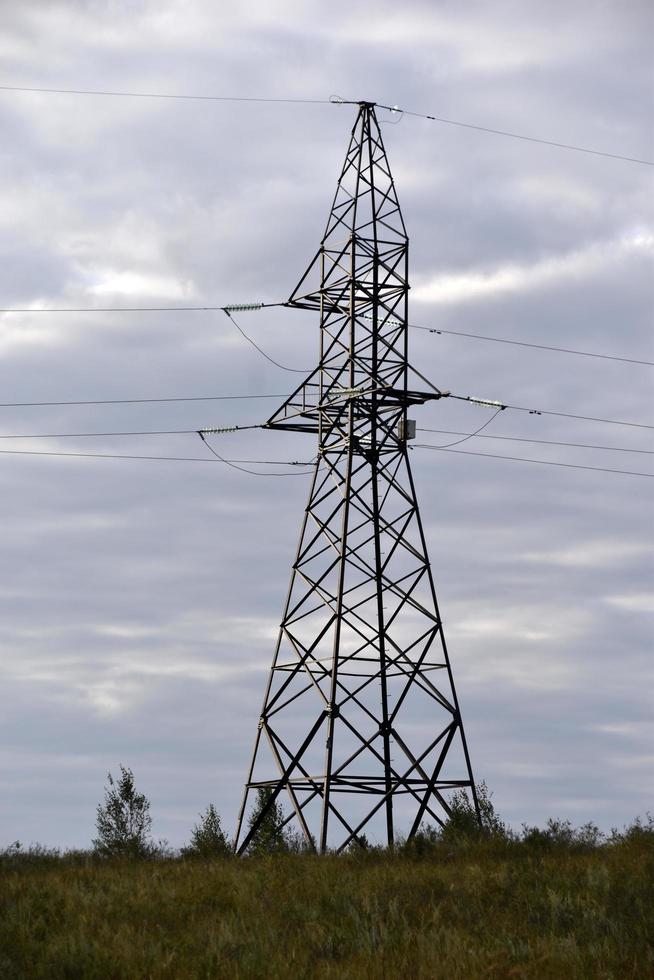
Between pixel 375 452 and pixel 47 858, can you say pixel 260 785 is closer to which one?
pixel 47 858

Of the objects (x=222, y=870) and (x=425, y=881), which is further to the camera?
(x=222, y=870)

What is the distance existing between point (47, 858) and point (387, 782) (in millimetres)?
8035

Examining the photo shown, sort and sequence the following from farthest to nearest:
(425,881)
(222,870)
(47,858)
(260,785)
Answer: (260,785) → (47,858) → (222,870) → (425,881)

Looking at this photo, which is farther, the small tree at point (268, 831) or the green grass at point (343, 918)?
the small tree at point (268, 831)

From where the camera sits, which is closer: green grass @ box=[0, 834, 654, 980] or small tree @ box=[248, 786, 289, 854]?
green grass @ box=[0, 834, 654, 980]

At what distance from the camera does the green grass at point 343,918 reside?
17.8 metres

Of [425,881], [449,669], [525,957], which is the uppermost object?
[449,669]

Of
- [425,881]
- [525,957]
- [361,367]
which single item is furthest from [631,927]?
[361,367]

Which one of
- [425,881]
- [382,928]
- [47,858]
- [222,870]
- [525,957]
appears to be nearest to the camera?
[525,957]

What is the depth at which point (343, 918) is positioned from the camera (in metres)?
21.2

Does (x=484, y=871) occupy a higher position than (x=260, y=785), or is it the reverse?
(x=260, y=785)

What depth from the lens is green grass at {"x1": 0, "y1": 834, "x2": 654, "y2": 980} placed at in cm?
1781

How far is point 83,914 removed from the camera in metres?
21.8

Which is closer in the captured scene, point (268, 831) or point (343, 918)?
point (343, 918)
